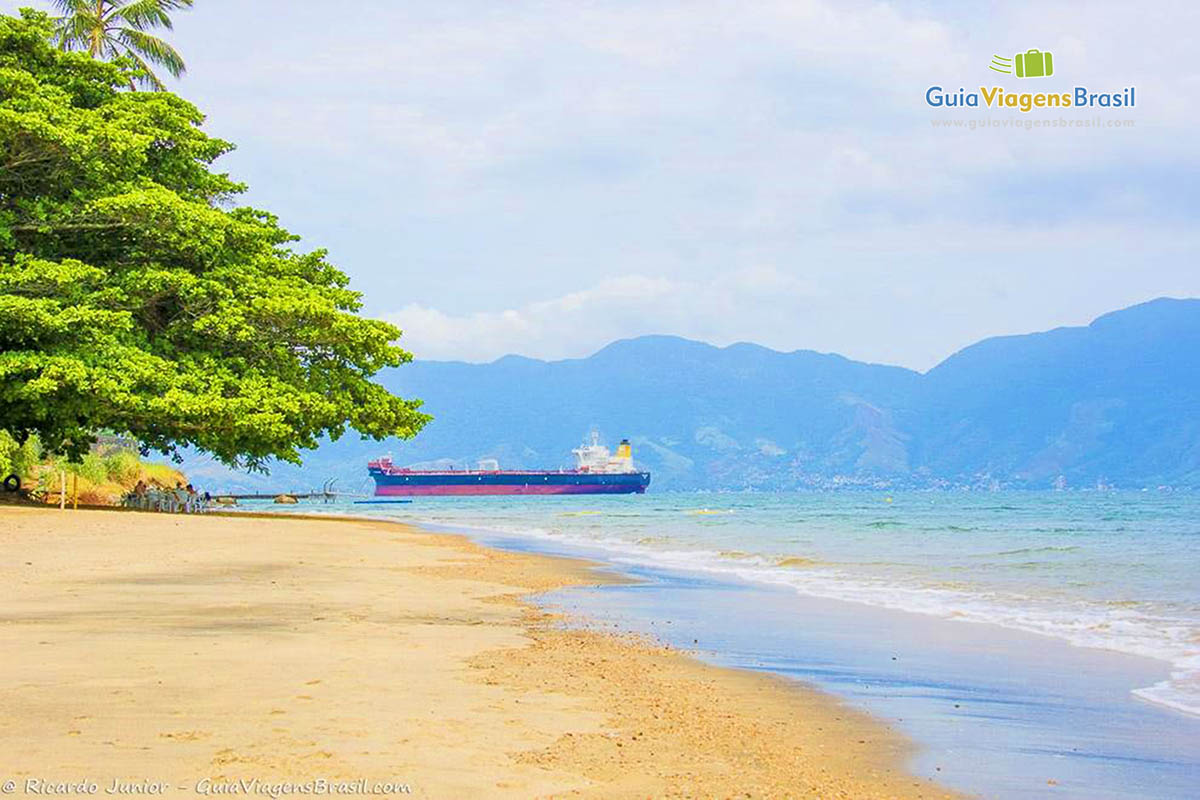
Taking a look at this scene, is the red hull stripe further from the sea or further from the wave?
the sea

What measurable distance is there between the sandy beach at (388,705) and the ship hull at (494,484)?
105943 millimetres

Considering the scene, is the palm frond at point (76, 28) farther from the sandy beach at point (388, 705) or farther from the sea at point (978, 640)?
the sandy beach at point (388, 705)

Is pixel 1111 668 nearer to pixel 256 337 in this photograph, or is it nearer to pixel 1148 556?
pixel 1148 556

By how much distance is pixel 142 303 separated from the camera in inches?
1093

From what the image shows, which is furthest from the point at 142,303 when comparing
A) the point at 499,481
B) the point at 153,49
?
the point at 499,481

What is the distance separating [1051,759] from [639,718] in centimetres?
209

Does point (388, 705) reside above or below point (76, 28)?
below

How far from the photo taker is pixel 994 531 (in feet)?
125

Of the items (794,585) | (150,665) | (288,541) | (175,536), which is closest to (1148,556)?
(794,585)

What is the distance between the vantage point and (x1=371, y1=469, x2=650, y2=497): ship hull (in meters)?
118

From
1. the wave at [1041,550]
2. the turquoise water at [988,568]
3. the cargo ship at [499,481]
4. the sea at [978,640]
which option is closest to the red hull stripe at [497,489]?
the cargo ship at [499,481]

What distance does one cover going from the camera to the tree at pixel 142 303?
25391 mm

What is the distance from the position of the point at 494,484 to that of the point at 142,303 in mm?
92240

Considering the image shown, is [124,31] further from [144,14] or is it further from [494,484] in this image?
[494,484]
